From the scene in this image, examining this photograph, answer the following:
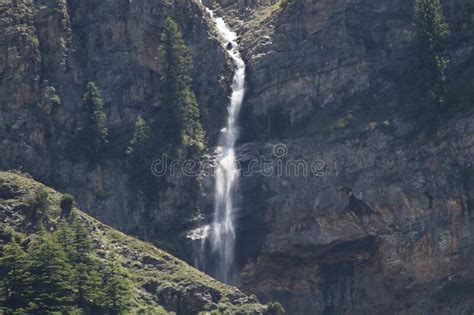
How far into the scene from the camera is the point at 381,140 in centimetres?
15362

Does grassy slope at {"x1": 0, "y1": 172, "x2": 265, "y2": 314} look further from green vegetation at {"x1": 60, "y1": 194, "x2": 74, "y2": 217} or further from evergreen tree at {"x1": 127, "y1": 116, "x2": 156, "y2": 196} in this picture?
evergreen tree at {"x1": 127, "y1": 116, "x2": 156, "y2": 196}

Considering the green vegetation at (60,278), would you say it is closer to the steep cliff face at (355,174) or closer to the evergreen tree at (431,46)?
the steep cliff face at (355,174)

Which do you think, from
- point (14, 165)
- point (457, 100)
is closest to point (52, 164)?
point (14, 165)

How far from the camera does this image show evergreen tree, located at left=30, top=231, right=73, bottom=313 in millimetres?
133750

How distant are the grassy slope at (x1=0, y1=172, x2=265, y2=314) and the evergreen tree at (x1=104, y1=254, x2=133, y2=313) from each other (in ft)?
5.22

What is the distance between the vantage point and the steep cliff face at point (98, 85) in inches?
6083

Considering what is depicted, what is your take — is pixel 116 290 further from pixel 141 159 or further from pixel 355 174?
pixel 355 174

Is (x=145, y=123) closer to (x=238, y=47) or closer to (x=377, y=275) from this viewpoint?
(x=238, y=47)

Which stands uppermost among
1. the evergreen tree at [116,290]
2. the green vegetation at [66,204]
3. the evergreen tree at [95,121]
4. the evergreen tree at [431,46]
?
the evergreen tree at [431,46]

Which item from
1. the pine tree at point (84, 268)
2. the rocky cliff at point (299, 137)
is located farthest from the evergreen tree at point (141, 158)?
the pine tree at point (84, 268)

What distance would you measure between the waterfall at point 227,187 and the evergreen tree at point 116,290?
48.8 feet

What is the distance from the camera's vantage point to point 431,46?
155 metres

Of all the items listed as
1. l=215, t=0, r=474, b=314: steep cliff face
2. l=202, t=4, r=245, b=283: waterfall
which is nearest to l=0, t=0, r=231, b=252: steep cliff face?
l=202, t=4, r=245, b=283: waterfall

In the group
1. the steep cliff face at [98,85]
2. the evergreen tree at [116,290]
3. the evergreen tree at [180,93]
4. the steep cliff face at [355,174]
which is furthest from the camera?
the evergreen tree at [180,93]
